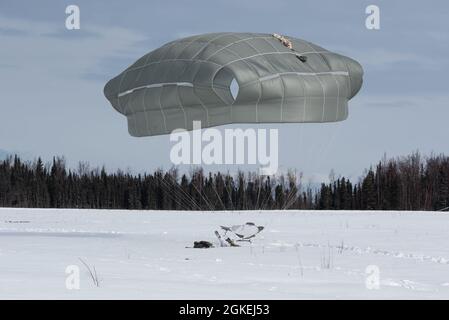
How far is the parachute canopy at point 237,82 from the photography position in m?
16.5

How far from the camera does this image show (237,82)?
53.1 ft

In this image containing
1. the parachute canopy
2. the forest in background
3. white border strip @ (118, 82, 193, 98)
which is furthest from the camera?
the forest in background

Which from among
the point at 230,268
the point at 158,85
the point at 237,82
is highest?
the point at 158,85

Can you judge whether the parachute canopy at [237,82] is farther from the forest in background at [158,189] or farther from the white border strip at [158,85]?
the forest in background at [158,189]

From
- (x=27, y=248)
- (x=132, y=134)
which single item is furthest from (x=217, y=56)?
(x=27, y=248)

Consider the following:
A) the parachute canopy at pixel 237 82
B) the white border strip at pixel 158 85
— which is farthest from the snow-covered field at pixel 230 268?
the white border strip at pixel 158 85

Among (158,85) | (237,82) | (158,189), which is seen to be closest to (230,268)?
(237,82)

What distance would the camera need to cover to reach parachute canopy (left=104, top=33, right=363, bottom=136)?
16.5 m

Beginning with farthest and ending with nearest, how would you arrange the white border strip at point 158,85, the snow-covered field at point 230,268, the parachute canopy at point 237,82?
1. the white border strip at point 158,85
2. the parachute canopy at point 237,82
3. the snow-covered field at point 230,268

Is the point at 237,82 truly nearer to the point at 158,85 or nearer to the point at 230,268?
the point at 158,85

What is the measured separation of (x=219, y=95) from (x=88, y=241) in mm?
5161

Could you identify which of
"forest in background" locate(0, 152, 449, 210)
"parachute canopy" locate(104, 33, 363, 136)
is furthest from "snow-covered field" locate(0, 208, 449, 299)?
"forest in background" locate(0, 152, 449, 210)

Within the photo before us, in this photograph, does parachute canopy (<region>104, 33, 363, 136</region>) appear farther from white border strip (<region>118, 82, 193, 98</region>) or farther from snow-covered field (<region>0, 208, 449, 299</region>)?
snow-covered field (<region>0, 208, 449, 299</region>)
